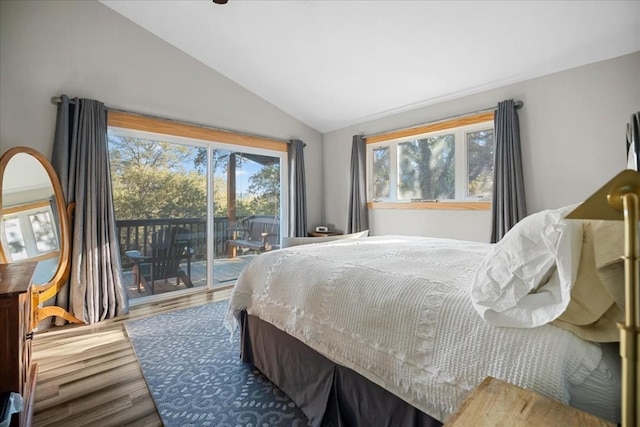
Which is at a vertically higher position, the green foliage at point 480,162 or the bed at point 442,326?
the green foliage at point 480,162

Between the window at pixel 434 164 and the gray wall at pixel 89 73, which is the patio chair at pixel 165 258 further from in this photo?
the window at pixel 434 164

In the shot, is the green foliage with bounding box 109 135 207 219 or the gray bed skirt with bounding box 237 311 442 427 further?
the green foliage with bounding box 109 135 207 219

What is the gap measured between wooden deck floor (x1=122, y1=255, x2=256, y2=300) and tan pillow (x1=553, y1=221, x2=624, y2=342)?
12.1ft

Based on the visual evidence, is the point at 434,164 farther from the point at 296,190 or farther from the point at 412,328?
the point at 412,328

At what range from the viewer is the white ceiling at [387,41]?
2.31 metres

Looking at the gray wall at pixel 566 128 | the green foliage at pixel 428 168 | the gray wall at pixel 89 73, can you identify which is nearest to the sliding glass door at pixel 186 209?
the gray wall at pixel 89 73

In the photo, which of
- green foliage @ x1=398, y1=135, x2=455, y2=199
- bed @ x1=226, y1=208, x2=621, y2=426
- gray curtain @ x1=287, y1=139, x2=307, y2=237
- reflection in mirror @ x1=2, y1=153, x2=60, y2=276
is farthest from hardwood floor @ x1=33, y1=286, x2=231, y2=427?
green foliage @ x1=398, y1=135, x2=455, y2=199

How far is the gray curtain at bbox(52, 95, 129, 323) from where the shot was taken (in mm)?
2766

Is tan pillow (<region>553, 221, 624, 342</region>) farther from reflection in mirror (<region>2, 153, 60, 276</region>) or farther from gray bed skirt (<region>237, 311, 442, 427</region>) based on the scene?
reflection in mirror (<region>2, 153, 60, 276</region>)

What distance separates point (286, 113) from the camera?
180 inches

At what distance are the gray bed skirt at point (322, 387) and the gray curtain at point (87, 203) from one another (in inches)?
72.3

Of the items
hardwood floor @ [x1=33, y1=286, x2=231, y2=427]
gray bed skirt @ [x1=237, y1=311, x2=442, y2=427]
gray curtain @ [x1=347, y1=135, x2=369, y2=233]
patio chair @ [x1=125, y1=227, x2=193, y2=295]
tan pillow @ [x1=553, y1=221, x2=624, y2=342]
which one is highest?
gray curtain @ [x1=347, y1=135, x2=369, y2=233]

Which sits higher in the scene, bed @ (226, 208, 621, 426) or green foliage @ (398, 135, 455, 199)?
green foliage @ (398, 135, 455, 199)

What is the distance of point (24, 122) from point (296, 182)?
2957 millimetres
